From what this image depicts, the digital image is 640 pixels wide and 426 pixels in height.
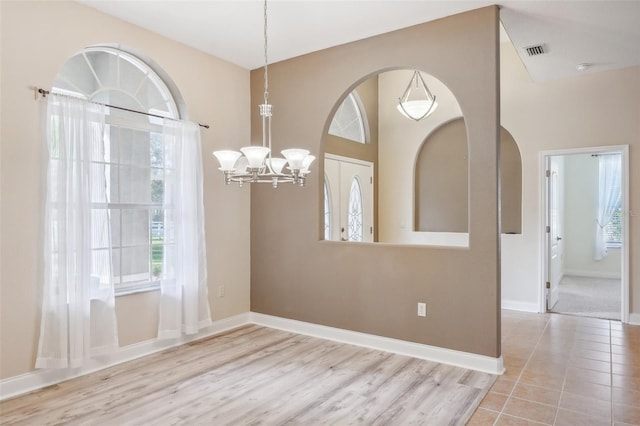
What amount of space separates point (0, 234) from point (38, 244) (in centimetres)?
25

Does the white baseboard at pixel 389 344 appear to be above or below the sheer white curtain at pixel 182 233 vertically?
below

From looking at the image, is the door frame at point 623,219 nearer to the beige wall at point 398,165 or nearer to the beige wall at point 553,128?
the beige wall at point 553,128

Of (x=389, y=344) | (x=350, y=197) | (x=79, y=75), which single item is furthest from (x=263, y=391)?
(x=350, y=197)

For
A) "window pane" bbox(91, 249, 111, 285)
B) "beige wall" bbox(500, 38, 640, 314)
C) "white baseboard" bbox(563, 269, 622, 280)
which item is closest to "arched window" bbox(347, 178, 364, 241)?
"beige wall" bbox(500, 38, 640, 314)

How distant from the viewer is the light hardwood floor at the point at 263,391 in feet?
8.56

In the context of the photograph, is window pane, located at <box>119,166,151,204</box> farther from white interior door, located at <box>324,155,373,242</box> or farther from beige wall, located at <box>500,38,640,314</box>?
beige wall, located at <box>500,38,640,314</box>

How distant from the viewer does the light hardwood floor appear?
2.61 metres

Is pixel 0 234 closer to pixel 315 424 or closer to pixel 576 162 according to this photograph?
pixel 315 424

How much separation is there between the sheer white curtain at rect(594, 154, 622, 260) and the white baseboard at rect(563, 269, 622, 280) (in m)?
0.32

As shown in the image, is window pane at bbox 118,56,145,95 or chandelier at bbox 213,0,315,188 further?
window pane at bbox 118,56,145,95

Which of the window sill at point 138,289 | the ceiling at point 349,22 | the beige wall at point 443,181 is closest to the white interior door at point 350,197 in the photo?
the beige wall at point 443,181

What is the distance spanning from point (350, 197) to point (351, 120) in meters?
1.19

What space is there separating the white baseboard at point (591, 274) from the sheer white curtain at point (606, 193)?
32cm

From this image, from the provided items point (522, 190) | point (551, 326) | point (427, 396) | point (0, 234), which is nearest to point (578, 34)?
point (522, 190)
